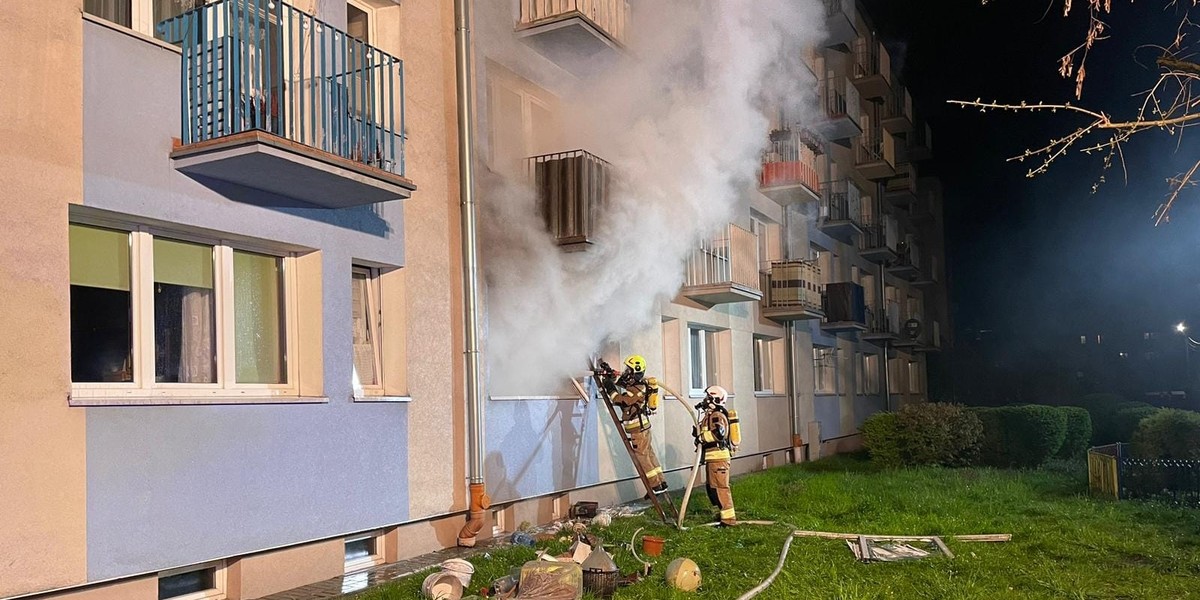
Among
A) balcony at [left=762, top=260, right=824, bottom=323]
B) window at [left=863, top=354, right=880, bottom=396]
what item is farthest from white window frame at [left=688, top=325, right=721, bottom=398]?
window at [left=863, top=354, right=880, bottom=396]

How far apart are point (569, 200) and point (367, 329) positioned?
3.32 meters

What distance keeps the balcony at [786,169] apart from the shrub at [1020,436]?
19.3 ft

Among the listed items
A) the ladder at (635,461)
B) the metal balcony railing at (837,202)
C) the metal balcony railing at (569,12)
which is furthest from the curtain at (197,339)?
the metal balcony railing at (837,202)

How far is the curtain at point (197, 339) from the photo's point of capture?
7121 millimetres

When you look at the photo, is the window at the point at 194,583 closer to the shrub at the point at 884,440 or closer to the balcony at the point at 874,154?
the shrub at the point at 884,440

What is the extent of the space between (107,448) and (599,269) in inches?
278

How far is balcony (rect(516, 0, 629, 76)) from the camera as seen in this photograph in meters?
11.6

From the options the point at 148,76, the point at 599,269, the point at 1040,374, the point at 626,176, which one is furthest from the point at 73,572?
the point at 1040,374

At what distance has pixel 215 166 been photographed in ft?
22.3

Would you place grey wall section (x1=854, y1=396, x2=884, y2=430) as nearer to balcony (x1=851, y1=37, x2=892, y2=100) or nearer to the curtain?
balcony (x1=851, y1=37, x2=892, y2=100)

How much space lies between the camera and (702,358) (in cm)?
1677

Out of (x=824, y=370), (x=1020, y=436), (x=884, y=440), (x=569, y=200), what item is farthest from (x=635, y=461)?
(x=824, y=370)

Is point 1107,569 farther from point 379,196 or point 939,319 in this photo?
point 939,319

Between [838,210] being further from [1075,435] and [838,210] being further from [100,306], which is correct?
→ [100,306]
